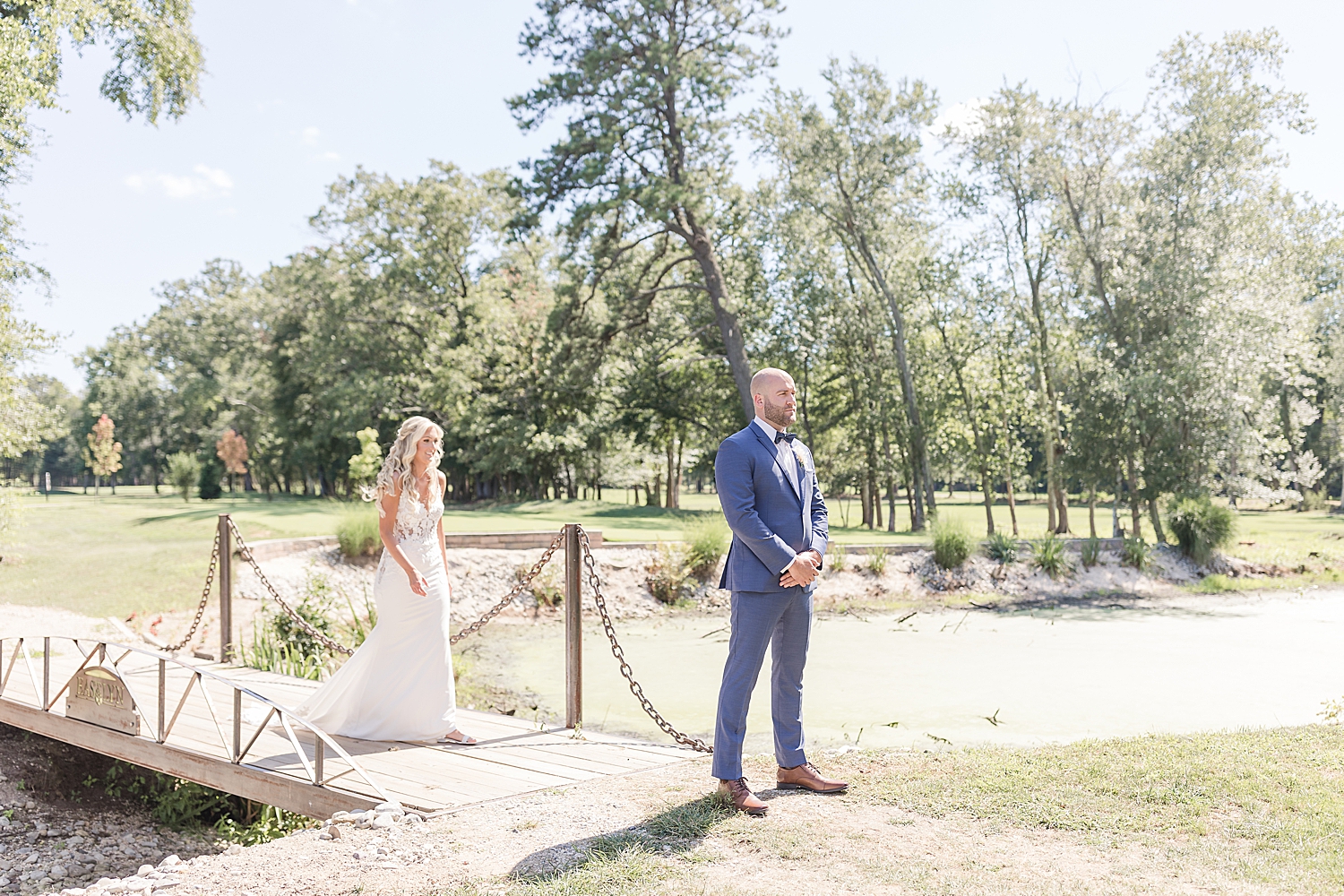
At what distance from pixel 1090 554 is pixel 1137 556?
3.18 feet

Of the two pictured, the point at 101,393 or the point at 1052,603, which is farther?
the point at 101,393

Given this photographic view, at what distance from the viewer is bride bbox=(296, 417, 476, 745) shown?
5.70m

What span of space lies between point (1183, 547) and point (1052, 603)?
16.3ft

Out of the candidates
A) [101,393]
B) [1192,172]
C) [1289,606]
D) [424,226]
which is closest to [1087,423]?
[1192,172]

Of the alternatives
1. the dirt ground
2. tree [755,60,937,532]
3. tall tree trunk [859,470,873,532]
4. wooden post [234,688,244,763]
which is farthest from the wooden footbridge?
tall tree trunk [859,470,873,532]

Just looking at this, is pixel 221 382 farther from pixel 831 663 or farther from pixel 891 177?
pixel 831 663

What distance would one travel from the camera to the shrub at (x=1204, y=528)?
17.2 m

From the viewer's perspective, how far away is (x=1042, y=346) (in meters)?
23.5

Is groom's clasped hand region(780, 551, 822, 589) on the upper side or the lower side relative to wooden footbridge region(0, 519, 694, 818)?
upper

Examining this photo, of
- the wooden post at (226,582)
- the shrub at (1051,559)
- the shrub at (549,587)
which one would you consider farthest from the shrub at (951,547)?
the wooden post at (226,582)

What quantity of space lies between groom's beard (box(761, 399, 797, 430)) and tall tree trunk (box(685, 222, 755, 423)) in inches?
710

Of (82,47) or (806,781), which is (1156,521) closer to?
(806,781)

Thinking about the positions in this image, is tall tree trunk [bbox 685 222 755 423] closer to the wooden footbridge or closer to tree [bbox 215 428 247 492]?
the wooden footbridge

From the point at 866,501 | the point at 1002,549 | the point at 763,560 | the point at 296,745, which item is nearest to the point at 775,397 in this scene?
the point at 763,560
